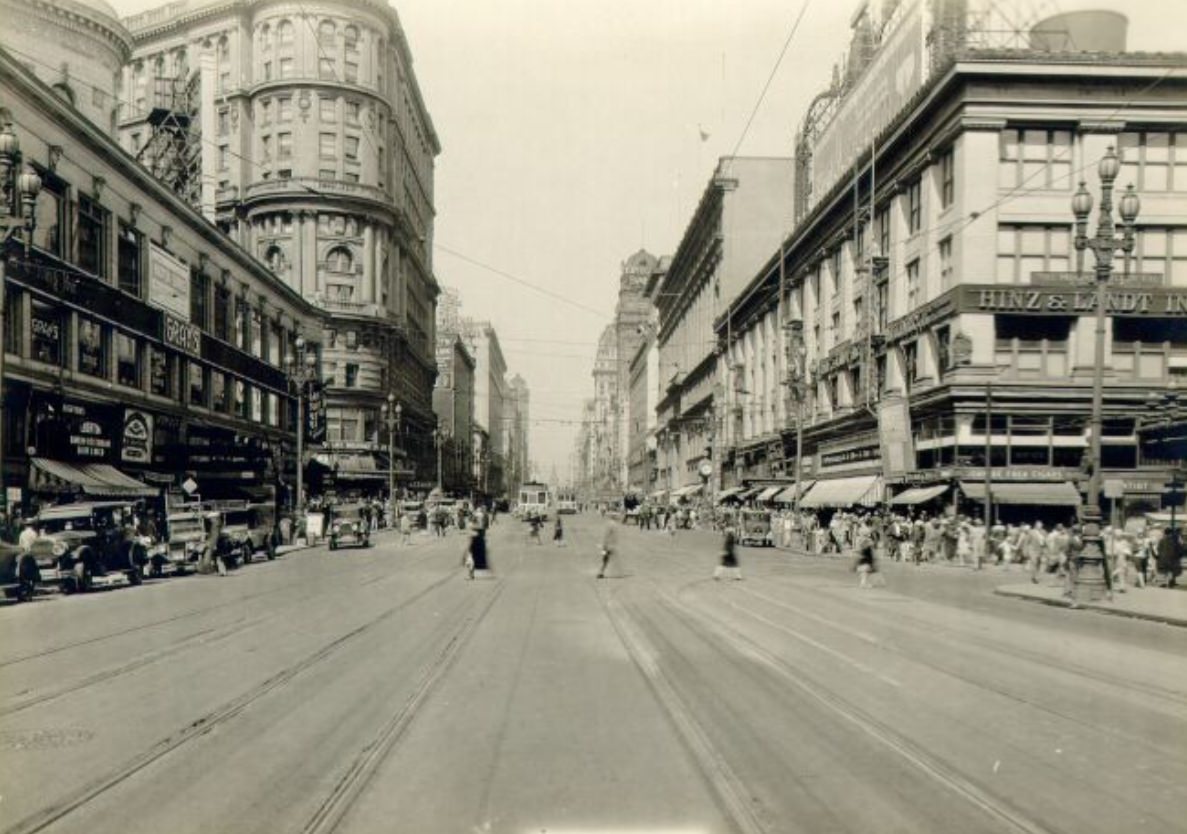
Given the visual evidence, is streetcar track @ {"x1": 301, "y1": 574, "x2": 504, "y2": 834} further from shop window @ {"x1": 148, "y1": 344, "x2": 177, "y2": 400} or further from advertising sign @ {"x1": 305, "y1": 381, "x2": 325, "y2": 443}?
advertising sign @ {"x1": 305, "y1": 381, "x2": 325, "y2": 443}

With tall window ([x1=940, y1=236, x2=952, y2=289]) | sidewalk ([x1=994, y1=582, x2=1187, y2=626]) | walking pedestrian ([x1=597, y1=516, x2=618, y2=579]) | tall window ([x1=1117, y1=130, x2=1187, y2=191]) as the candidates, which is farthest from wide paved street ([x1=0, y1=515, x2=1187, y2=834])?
tall window ([x1=1117, y1=130, x2=1187, y2=191])

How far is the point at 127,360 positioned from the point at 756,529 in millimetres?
28507

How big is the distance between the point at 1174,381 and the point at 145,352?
37885mm

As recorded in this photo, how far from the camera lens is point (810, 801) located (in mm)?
6746

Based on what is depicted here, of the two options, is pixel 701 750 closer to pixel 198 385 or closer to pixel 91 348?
pixel 91 348

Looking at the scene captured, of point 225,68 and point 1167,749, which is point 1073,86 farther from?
point 225,68

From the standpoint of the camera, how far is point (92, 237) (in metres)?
35.5

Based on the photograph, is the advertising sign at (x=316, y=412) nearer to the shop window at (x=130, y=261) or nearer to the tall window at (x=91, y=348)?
the shop window at (x=130, y=261)

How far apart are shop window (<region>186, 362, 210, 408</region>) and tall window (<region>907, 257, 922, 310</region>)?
Answer: 30958 mm

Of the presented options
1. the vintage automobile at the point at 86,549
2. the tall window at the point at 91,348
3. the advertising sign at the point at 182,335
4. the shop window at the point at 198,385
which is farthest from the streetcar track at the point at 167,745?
the shop window at the point at 198,385

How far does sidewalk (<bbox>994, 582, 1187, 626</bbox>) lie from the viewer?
61.8 feet

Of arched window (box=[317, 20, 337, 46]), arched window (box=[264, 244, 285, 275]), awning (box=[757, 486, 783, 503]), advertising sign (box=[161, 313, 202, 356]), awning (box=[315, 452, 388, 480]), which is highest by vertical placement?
arched window (box=[317, 20, 337, 46])

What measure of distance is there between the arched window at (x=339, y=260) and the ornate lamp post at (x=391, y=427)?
10.1 m

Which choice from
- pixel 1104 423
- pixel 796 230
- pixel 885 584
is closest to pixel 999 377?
pixel 1104 423
